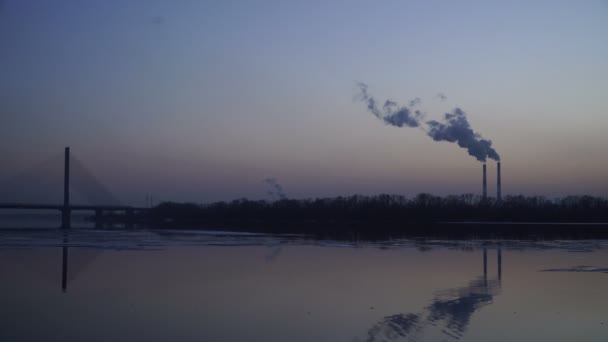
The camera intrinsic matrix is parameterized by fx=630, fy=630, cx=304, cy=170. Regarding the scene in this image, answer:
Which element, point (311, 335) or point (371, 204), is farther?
point (371, 204)

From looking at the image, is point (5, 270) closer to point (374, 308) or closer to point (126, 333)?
point (126, 333)

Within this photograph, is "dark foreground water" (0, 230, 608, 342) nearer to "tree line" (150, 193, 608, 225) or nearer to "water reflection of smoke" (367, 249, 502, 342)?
"water reflection of smoke" (367, 249, 502, 342)

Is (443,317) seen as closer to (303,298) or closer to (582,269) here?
(303,298)

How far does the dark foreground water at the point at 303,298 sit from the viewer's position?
10.4 meters

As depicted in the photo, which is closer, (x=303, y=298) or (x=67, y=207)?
(x=303, y=298)

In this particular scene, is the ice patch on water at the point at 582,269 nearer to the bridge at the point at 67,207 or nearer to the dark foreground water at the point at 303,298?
the dark foreground water at the point at 303,298

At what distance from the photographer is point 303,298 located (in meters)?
13.9

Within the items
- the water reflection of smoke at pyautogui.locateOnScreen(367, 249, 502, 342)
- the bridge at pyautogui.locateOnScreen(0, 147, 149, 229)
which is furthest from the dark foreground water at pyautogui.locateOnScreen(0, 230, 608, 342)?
the bridge at pyautogui.locateOnScreen(0, 147, 149, 229)

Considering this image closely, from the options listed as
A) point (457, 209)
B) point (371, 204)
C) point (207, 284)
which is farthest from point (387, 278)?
point (371, 204)

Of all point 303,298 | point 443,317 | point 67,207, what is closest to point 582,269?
point 443,317

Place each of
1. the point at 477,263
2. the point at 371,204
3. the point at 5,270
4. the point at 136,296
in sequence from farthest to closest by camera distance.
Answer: the point at 371,204
the point at 477,263
the point at 5,270
the point at 136,296

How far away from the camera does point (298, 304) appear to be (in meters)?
13.0

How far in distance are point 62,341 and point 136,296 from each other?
4.43m

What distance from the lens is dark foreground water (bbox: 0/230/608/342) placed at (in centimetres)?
1040
